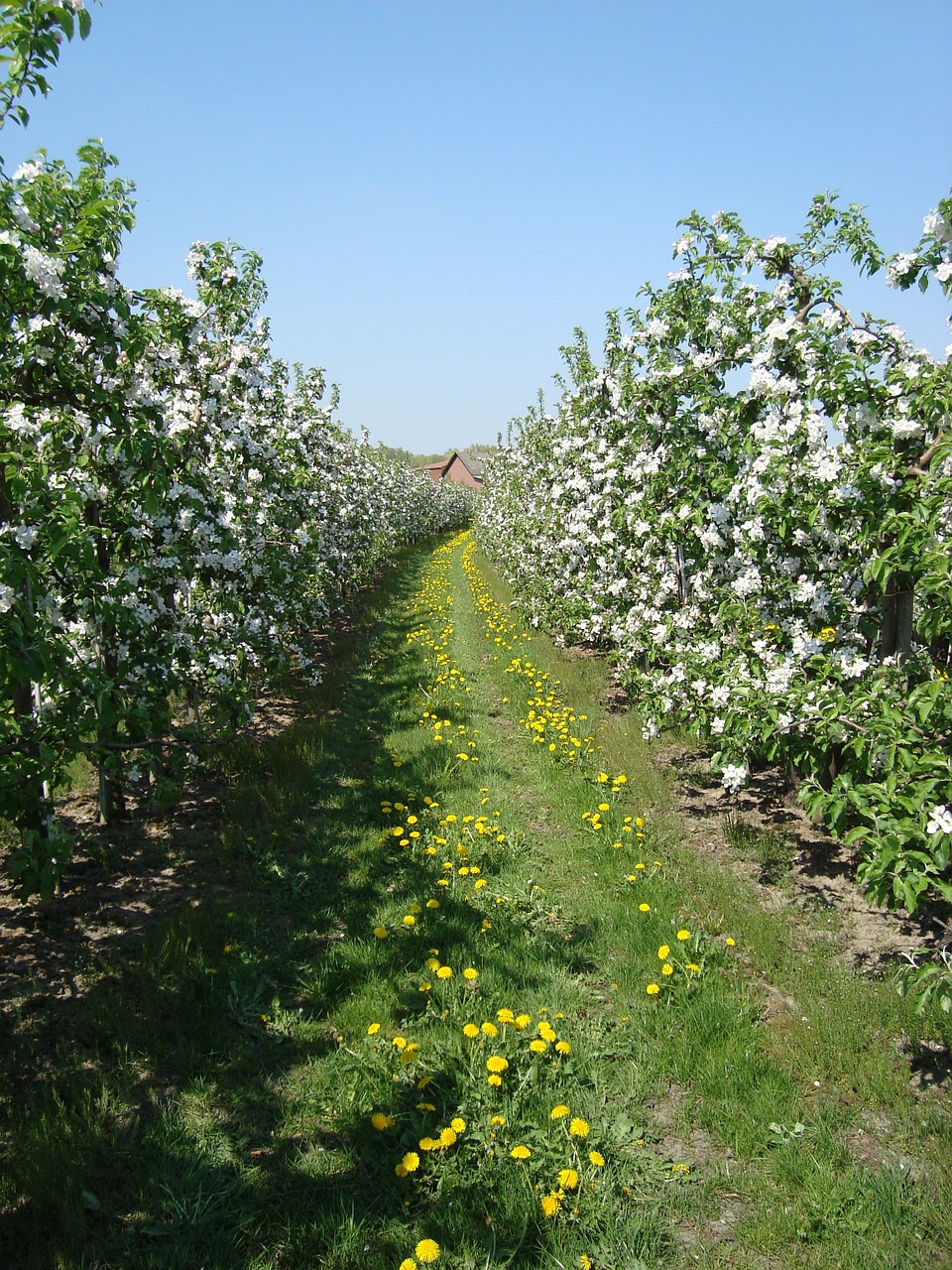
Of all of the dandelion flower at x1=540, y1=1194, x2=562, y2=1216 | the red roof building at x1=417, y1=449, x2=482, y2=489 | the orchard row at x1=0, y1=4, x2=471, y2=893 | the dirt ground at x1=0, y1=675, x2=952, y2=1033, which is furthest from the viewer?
the red roof building at x1=417, y1=449, x2=482, y2=489

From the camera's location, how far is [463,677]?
10203 mm

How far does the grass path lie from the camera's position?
2.67m

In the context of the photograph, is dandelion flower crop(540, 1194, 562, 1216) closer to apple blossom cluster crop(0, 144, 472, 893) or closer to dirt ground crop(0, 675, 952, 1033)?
dirt ground crop(0, 675, 952, 1033)

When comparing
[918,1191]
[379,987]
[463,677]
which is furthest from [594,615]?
[918,1191]

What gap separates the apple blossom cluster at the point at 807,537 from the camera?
138 inches


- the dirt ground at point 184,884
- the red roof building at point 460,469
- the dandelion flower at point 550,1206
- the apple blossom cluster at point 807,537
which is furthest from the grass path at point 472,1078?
the red roof building at point 460,469

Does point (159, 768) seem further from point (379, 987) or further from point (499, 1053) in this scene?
point (499, 1053)

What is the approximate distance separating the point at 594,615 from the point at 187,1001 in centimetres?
684

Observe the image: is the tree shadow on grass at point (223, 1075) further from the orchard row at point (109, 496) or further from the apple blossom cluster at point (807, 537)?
the apple blossom cluster at point (807, 537)

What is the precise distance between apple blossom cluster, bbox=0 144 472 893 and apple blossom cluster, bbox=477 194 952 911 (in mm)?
3499

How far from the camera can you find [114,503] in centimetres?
469

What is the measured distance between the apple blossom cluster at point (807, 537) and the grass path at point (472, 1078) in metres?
0.91

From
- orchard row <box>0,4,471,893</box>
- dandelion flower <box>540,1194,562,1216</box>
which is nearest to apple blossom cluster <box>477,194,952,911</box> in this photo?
Result: dandelion flower <box>540,1194,562,1216</box>

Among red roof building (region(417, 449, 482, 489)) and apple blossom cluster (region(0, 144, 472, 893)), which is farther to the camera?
red roof building (region(417, 449, 482, 489))
